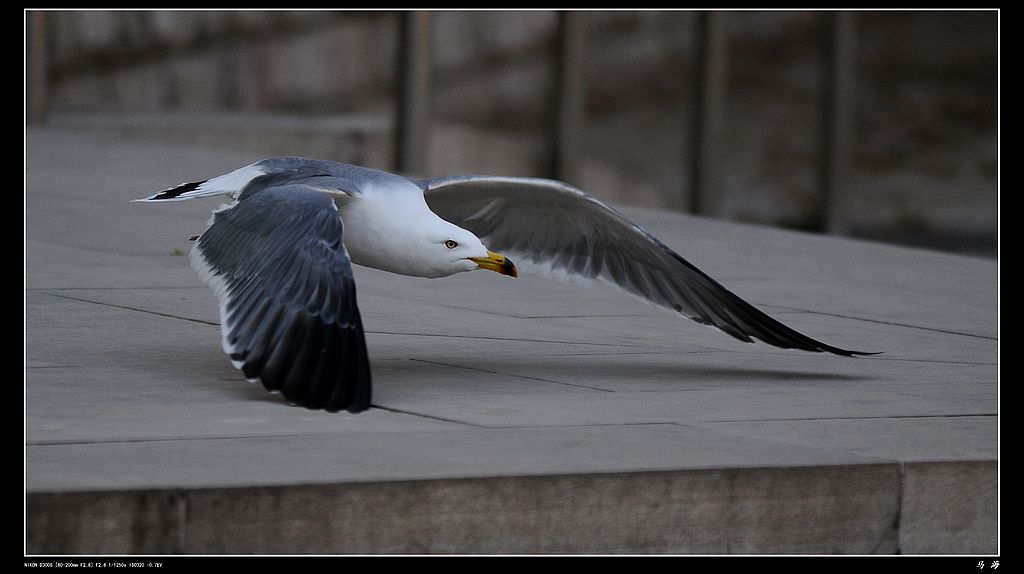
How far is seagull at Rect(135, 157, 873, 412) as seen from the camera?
15.9ft

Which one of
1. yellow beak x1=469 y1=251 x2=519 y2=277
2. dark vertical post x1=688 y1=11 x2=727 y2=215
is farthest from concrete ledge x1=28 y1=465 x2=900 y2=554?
dark vertical post x1=688 y1=11 x2=727 y2=215

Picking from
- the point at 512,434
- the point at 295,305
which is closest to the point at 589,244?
the point at 295,305

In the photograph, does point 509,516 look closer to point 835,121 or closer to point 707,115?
point 707,115

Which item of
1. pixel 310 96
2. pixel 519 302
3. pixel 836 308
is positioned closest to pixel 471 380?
pixel 519 302

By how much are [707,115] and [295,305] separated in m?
10.6

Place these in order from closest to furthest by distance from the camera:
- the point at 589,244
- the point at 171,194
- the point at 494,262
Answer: the point at 494,262
the point at 171,194
the point at 589,244

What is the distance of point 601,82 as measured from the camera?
69.2 ft

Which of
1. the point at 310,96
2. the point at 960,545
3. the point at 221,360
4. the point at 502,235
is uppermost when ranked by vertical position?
the point at 310,96

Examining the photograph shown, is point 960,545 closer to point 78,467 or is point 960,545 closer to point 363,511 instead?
point 363,511

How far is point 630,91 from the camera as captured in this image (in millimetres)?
21281

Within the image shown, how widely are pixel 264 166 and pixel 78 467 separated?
6.63ft

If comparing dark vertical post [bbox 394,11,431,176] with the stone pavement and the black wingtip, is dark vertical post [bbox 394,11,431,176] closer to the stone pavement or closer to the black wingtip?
the stone pavement

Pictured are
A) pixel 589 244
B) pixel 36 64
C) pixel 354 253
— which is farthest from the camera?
pixel 36 64

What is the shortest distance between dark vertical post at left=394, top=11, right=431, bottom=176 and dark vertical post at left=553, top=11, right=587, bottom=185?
1.16 m
